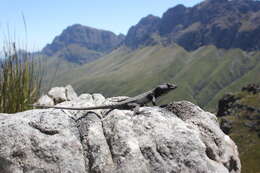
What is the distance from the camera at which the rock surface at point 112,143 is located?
641 cm

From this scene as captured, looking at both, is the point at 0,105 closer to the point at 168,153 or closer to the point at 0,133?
the point at 0,133

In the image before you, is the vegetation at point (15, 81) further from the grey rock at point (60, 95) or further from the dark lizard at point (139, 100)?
the grey rock at point (60, 95)

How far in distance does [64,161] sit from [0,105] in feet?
11.6

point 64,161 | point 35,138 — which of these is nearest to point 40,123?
point 35,138

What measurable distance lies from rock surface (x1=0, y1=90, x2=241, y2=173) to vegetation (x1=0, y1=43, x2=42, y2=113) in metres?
1.88

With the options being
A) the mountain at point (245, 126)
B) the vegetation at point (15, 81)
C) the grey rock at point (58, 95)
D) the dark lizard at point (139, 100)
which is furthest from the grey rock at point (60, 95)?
the mountain at point (245, 126)

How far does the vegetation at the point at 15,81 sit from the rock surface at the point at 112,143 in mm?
1885

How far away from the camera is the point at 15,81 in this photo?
9125 millimetres

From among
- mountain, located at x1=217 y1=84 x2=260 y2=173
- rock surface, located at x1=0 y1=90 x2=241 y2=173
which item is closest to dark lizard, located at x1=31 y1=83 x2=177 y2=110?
rock surface, located at x1=0 y1=90 x2=241 y2=173

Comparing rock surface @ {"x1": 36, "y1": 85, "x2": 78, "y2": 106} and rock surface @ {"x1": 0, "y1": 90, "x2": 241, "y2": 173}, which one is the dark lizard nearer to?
rock surface @ {"x1": 0, "y1": 90, "x2": 241, "y2": 173}

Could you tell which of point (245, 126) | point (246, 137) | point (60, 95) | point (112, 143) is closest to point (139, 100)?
point (112, 143)

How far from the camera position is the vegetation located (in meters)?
9.05

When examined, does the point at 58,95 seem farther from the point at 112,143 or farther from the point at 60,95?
the point at 112,143

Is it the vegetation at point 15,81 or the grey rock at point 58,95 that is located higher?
the grey rock at point 58,95
